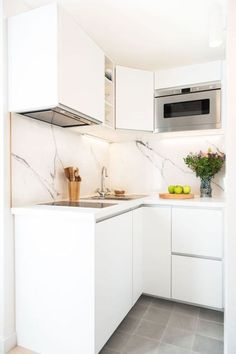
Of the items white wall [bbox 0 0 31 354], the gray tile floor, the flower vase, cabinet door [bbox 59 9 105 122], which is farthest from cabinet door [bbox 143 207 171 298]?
white wall [bbox 0 0 31 354]

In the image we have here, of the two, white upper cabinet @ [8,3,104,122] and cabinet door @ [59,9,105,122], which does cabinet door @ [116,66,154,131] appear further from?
white upper cabinet @ [8,3,104,122]

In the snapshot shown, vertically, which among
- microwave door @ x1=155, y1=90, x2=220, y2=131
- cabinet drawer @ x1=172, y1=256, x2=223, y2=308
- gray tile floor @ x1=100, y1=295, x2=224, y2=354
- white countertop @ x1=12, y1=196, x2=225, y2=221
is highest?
microwave door @ x1=155, y1=90, x2=220, y2=131

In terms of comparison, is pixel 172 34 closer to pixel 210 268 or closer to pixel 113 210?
pixel 113 210

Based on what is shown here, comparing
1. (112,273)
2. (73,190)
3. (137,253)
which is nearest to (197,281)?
(137,253)

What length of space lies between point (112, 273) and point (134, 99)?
1.59m

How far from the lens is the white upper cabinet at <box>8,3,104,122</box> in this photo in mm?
1340

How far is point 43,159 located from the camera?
1.77 meters

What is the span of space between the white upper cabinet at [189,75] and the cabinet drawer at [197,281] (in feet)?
5.26

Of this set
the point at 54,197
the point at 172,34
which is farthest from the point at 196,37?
the point at 54,197

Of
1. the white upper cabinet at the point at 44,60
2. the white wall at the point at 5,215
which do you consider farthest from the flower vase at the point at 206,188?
the white wall at the point at 5,215

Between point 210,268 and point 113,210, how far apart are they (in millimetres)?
1004

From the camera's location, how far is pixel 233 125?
41.4 inches

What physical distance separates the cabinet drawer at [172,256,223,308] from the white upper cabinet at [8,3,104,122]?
4.94 feet

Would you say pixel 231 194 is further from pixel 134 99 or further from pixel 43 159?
pixel 134 99
